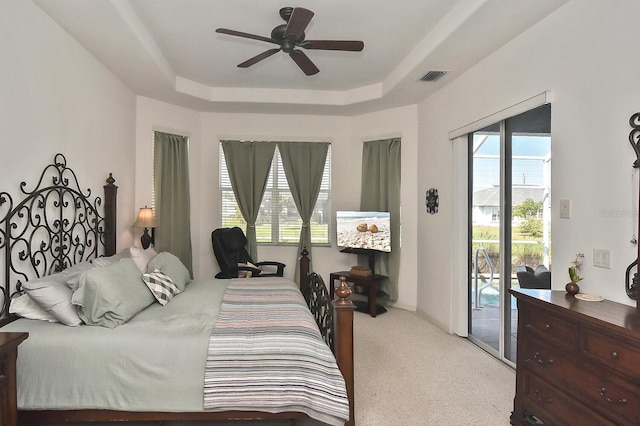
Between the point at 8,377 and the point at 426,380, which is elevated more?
the point at 8,377

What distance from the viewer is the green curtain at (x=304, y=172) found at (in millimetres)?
5320

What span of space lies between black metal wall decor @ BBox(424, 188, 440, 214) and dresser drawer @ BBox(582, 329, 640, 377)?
259 cm

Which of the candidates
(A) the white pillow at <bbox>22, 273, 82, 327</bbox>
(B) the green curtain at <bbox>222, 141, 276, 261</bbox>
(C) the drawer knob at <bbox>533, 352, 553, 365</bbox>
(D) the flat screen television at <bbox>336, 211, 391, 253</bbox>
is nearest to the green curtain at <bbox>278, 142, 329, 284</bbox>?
(B) the green curtain at <bbox>222, 141, 276, 261</bbox>

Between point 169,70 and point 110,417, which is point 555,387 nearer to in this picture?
point 110,417

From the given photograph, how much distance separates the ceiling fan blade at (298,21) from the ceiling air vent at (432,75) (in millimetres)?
1625

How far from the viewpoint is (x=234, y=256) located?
4859mm

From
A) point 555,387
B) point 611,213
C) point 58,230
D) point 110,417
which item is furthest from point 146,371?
point 611,213

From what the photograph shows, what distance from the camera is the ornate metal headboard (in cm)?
239

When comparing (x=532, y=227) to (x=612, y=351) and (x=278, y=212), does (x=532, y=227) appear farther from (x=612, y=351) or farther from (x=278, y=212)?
(x=278, y=212)

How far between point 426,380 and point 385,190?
8.66ft

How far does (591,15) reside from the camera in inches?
92.0

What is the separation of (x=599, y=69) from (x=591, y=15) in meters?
0.36

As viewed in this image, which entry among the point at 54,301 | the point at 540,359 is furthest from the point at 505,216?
the point at 54,301

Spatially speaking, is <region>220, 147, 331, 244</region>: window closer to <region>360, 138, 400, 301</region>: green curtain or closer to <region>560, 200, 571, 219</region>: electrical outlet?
<region>360, 138, 400, 301</region>: green curtain
